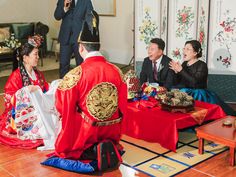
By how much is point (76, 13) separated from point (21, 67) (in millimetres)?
1554

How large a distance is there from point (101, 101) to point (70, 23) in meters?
2.36

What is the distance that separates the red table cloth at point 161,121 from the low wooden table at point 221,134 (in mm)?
162

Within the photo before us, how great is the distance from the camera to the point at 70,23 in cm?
477

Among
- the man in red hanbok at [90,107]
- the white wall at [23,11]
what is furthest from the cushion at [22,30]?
the man in red hanbok at [90,107]

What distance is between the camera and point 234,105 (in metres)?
4.55

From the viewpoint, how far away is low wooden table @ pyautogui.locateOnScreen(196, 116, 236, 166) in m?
2.82

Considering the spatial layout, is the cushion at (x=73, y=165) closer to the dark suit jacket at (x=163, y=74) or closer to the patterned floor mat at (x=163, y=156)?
the patterned floor mat at (x=163, y=156)

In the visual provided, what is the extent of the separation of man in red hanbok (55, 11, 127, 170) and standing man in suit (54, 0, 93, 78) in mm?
1993

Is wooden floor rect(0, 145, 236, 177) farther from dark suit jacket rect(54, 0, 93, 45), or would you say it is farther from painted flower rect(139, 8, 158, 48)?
painted flower rect(139, 8, 158, 48)

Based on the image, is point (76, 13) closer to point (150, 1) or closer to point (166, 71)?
point (150, 1)

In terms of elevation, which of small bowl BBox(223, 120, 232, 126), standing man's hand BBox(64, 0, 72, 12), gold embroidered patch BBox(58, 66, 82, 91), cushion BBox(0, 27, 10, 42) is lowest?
small bowl BBox(223, 120, 232, 126)

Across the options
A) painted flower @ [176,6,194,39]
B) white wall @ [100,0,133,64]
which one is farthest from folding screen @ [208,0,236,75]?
white wall @ [100,0,133,64]

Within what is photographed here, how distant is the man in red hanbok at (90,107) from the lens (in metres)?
2.63

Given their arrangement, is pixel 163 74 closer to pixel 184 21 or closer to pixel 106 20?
pixel 184 21
